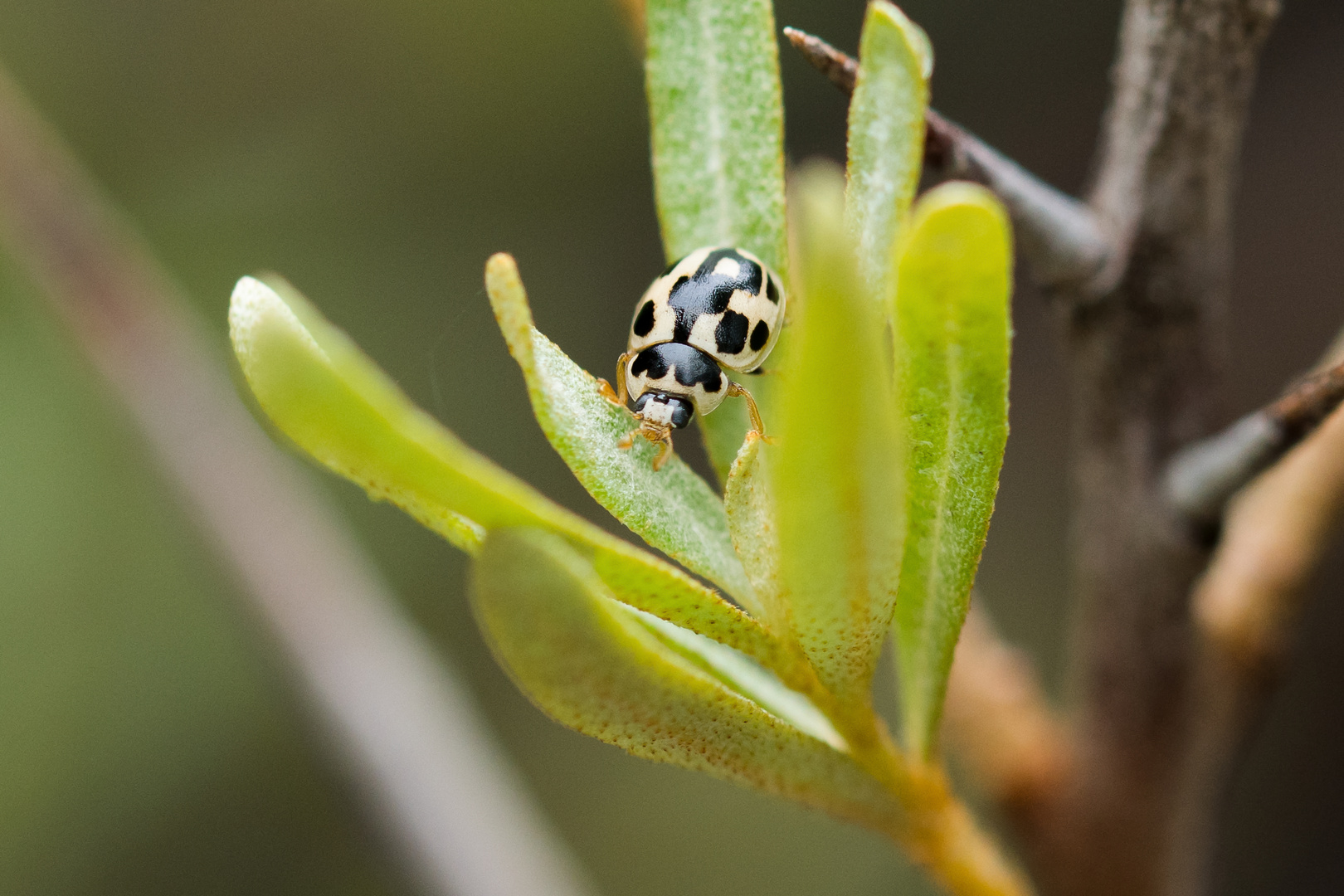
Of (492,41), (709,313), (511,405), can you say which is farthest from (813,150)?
(709,313)

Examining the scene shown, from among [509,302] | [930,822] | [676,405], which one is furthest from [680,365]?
[509,302]

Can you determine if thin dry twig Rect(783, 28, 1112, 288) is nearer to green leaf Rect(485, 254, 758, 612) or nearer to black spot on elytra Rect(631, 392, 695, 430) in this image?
green leaf Rect(485, 254, 758, 612)

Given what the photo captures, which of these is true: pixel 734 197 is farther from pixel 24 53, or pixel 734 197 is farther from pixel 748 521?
pixel 24 53

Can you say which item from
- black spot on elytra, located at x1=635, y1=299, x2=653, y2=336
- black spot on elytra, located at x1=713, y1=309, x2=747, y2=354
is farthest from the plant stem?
black spot on elytra, located at x1=635, y1=299, x2=653, y2=336

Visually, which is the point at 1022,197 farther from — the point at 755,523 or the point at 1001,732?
the point at 1001,732

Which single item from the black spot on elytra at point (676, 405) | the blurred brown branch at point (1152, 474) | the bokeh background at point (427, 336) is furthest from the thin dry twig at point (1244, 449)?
the bokeh background at point (427, 336)

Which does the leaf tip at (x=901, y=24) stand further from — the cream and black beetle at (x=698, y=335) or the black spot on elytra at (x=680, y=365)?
the black spot on elytra at (x=680, y=365)

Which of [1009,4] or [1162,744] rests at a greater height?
[1009,4]
